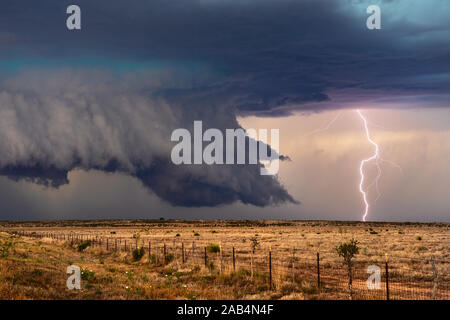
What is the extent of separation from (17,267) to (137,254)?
16557 mm

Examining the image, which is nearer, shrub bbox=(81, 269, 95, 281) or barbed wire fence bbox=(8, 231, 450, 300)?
barbed wire fence bbox=(8, 231, 450, 300)

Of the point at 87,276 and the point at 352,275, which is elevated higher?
the point at 87,276

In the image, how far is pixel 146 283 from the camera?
2511cm

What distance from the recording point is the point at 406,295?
22219mm

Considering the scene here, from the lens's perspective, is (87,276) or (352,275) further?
(352,275)

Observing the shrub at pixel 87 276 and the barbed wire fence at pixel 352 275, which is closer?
the barbed wire fence at pixel 352 275
